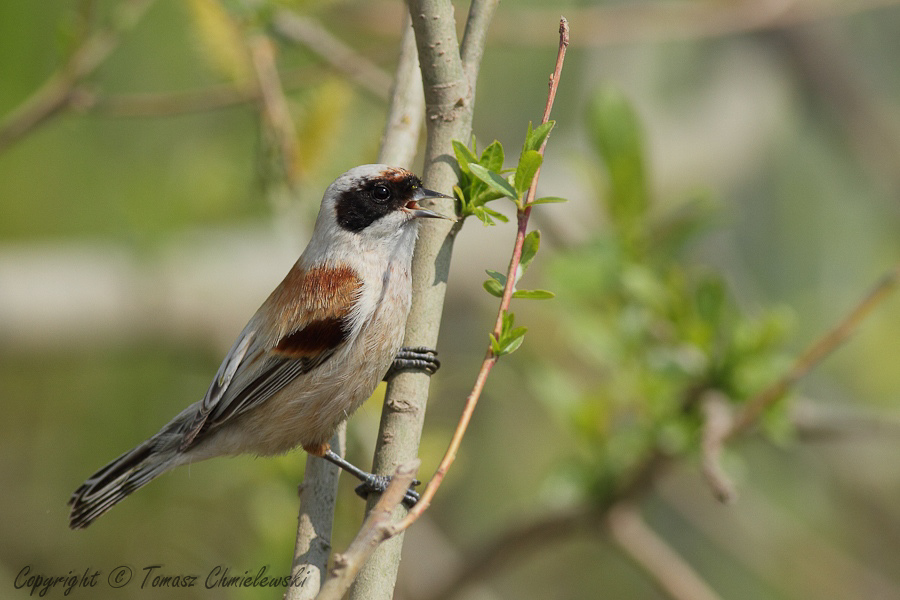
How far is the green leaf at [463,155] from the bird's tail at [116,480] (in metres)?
1.43

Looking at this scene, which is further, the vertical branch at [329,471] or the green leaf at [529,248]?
the vertical branch at [329,471]

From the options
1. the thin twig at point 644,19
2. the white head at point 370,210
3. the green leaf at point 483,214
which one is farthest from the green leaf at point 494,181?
the thin twig at point 644,19

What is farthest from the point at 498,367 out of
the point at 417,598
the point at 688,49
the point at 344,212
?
the point at 688,49

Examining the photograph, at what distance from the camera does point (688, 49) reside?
6.73 metres

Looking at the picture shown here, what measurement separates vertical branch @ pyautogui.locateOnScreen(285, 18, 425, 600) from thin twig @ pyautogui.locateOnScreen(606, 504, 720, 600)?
1.34 metres

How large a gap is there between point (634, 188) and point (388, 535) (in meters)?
2.28

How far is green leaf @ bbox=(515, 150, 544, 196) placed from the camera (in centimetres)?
188

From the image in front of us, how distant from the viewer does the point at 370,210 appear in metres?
2.71

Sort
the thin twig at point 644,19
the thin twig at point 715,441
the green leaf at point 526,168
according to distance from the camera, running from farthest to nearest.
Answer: the thin twig at point 644,19 < the thin twig at point 715,441 < the green leaf at point 526,168

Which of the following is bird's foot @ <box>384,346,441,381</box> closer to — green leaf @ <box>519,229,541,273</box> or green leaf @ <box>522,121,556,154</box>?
green leaf @ <box>519,229,541,273</box>

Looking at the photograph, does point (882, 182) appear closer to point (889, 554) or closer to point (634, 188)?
point (889, 554)

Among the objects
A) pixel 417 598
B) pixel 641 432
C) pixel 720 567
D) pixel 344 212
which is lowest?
pixel 720 567

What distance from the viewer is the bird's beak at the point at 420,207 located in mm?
2179

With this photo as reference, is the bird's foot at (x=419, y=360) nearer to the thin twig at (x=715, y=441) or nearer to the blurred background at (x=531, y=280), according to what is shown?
the thin twig at (x=715, y=441)
